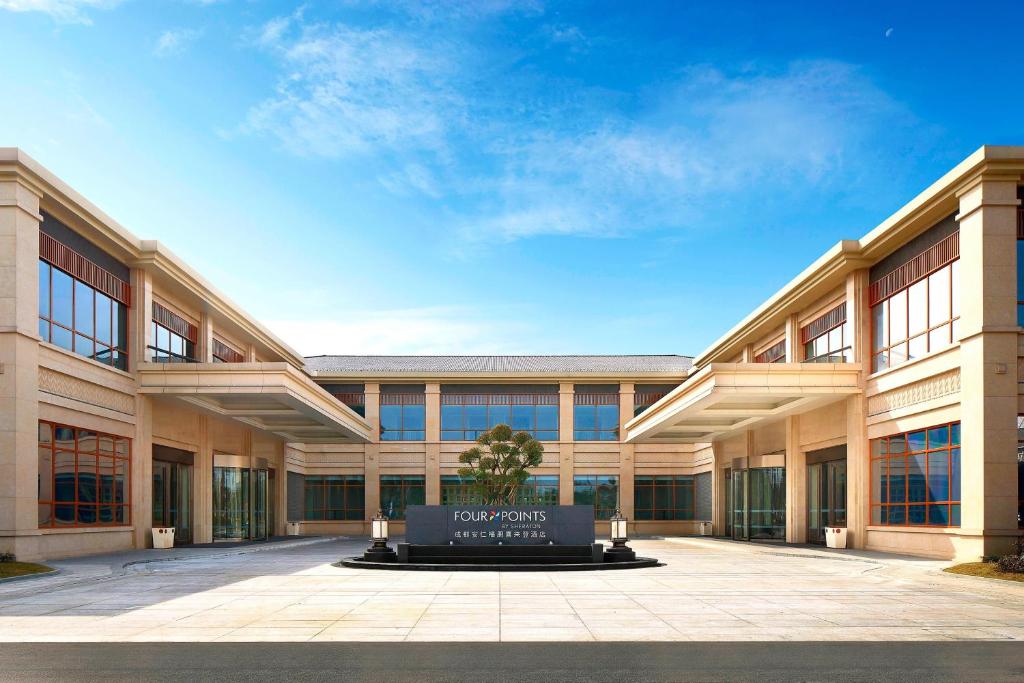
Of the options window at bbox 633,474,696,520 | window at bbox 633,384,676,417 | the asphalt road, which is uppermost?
window at bbox 633,384,676,417

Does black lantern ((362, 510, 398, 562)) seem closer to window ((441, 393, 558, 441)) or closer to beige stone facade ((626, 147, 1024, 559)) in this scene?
beige stone facade ((626, 147, 1024, 559))

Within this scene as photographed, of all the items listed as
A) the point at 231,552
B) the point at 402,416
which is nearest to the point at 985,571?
the point at 231,552

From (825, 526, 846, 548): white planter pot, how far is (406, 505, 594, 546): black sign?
10534mm

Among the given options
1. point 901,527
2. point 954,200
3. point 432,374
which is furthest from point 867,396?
point 432,374

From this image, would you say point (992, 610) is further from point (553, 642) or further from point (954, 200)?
point (954, 200)

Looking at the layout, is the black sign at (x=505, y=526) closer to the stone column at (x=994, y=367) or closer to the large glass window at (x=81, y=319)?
the stone column at (x=994, y=367)

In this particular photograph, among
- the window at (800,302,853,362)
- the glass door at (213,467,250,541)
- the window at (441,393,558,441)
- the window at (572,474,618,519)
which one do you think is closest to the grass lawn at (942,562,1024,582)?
the window at (800,302,853,362)

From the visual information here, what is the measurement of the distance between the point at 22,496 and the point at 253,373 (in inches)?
353

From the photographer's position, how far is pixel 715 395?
33.5 metres

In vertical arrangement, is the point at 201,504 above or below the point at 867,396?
below

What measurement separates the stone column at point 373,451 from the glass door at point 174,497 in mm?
18391

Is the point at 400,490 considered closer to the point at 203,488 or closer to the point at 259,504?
the point at 259,504

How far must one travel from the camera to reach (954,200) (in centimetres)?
2683

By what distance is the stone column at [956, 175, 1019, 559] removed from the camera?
82.4ft
